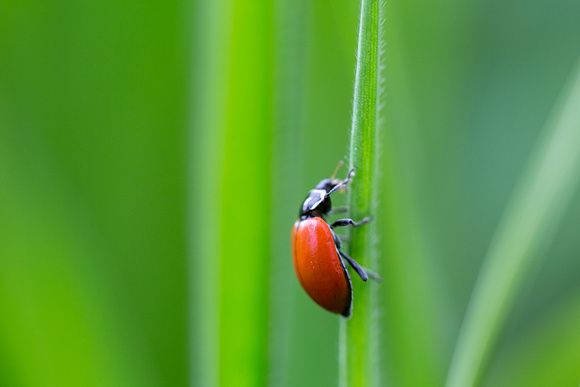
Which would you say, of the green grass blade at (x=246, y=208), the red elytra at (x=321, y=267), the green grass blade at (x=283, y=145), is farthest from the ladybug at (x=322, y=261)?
the green grass blade at (x=246, y=208)

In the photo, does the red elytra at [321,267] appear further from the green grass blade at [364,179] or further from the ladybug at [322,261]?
the green grass blade at [364,179]

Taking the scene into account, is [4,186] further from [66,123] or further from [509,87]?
[509,87]

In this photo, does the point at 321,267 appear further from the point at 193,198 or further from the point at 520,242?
the point at 520,242

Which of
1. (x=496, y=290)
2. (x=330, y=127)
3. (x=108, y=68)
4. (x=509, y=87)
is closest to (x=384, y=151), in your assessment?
(x=330, y=127)

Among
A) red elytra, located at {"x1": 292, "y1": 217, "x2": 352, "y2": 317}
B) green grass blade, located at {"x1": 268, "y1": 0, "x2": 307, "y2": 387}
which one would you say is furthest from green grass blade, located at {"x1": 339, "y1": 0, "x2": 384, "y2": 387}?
red elytra, located at {"x1": 292, "y1": 217, "x2": 352, "y2": 317}

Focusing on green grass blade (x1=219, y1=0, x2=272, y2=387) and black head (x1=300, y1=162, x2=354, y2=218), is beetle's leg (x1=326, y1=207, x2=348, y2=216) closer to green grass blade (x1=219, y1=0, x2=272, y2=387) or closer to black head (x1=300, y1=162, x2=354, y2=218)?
black head (x1=300, y1=162, x2=354, y2=218)

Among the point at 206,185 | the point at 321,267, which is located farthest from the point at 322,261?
the point at 206,185
